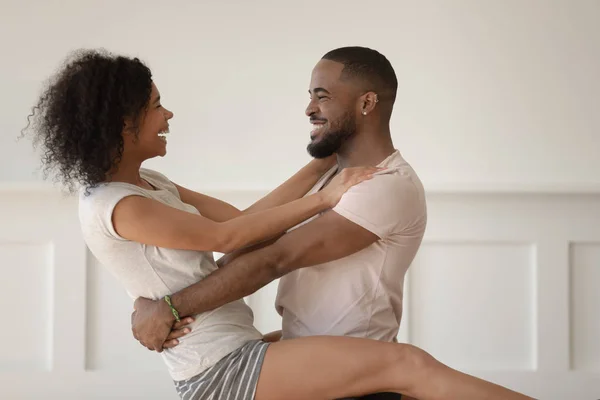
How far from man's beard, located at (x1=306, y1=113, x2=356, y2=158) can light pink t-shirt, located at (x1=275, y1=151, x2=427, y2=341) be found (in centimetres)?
15

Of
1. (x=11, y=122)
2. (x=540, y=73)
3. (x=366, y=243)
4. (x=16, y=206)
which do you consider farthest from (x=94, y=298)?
(x=540, y=73)

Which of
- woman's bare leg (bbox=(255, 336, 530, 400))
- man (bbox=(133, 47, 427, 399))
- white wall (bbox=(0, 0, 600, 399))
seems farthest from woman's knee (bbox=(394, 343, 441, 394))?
white wall (bbox=(0, 0, 600, 399))

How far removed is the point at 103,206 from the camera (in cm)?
189

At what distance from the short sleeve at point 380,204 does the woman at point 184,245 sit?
0.09ft

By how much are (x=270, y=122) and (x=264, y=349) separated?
1811 millimetres

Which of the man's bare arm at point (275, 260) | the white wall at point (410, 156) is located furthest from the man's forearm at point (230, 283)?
the white wall at point (410, 156)

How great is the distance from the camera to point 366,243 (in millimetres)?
2021

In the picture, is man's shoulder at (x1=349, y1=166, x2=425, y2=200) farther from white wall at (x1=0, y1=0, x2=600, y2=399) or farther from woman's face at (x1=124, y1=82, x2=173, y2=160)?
white wall at (x1=0, y1=0, x2=600, y2=399)

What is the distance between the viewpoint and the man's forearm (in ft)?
6.33

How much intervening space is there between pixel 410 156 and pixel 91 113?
1.91 metres

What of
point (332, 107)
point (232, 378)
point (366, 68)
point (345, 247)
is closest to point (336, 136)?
point (332, 107)

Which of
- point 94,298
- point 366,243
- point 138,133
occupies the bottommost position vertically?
point 94,298

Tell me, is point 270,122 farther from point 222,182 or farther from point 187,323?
point 187,323

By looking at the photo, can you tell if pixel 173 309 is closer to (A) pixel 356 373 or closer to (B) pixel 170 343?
(B) pixel 170 343
